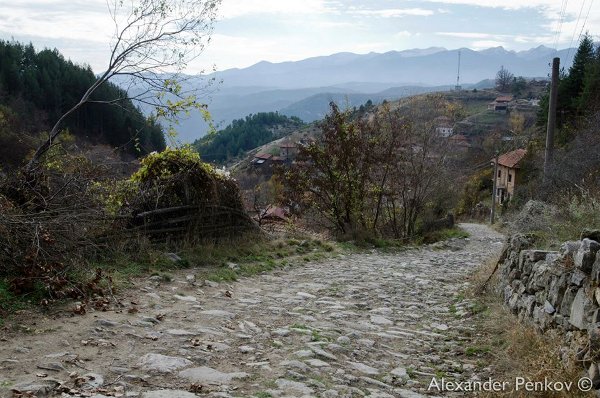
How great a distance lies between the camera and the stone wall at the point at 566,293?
3990mm

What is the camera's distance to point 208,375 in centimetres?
420

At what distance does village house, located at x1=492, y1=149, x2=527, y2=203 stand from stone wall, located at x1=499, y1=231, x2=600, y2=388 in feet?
153

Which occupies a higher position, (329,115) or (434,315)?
(329,115)

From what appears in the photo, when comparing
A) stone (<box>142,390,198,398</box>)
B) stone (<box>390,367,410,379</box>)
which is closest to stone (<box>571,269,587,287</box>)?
stone (<box>390,367,410,379</box>)

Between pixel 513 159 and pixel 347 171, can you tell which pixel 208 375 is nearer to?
pixel 347 171

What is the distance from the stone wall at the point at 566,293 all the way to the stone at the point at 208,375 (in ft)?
9.46

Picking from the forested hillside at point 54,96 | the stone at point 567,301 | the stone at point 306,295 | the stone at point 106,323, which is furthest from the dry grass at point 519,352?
the forested hillside at point 54,96

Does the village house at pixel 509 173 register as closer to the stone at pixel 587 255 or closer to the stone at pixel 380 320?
the stone at pixel 380 320

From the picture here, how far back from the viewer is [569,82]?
4791 cm

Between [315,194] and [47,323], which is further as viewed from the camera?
[315,194]

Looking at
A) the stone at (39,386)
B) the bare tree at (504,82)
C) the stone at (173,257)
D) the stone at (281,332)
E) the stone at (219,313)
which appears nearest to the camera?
the stone at (39,386)

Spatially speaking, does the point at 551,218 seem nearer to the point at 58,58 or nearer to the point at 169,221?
the point at 169,221

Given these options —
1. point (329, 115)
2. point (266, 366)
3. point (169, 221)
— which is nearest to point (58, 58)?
point (329, 115)

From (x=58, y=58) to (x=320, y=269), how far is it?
8364cm
